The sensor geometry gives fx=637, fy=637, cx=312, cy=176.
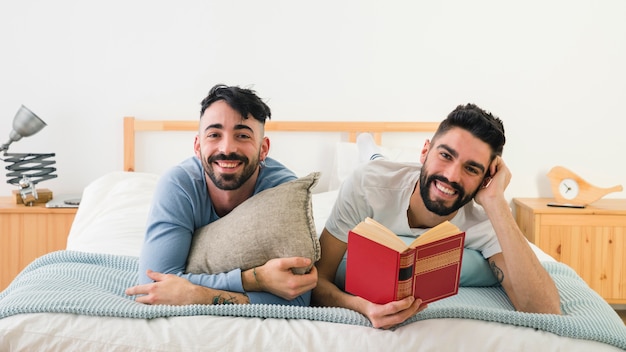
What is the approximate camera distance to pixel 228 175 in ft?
5.25

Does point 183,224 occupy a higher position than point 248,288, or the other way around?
point 183,224

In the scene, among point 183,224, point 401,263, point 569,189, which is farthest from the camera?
point 569,189

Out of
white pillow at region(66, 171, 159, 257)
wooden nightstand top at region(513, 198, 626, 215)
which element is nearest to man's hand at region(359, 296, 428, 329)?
white pillow at region(66, 171, 159, 257)

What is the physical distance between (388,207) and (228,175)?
44cm

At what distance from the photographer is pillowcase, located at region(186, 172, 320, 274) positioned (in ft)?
4.67

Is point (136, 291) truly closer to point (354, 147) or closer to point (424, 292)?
point (424, 292)

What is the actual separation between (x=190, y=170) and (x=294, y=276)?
1.59 feet

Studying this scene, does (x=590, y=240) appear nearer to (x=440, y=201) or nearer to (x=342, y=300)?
(x=440, y=201)

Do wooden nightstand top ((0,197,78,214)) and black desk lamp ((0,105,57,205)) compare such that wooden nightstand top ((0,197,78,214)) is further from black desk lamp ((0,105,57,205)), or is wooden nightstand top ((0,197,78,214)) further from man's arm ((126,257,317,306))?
man's arm ((126,257,317,306))

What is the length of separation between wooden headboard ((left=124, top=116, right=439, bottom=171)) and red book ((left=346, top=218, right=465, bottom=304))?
1.81 metres

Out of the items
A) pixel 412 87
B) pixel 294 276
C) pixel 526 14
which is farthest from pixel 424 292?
pixel 526 14

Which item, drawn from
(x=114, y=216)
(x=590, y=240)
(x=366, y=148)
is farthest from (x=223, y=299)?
(x=590, y=240)

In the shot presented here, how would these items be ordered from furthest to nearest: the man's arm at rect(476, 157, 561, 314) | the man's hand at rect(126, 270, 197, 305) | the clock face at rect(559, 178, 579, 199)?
the clock face at rect(559, 178, 579, 199), the man's arm at rect(476, 157, 561, 314), the man's hand at rect(126, 270, 197, 305)

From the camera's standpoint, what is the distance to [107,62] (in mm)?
3033
